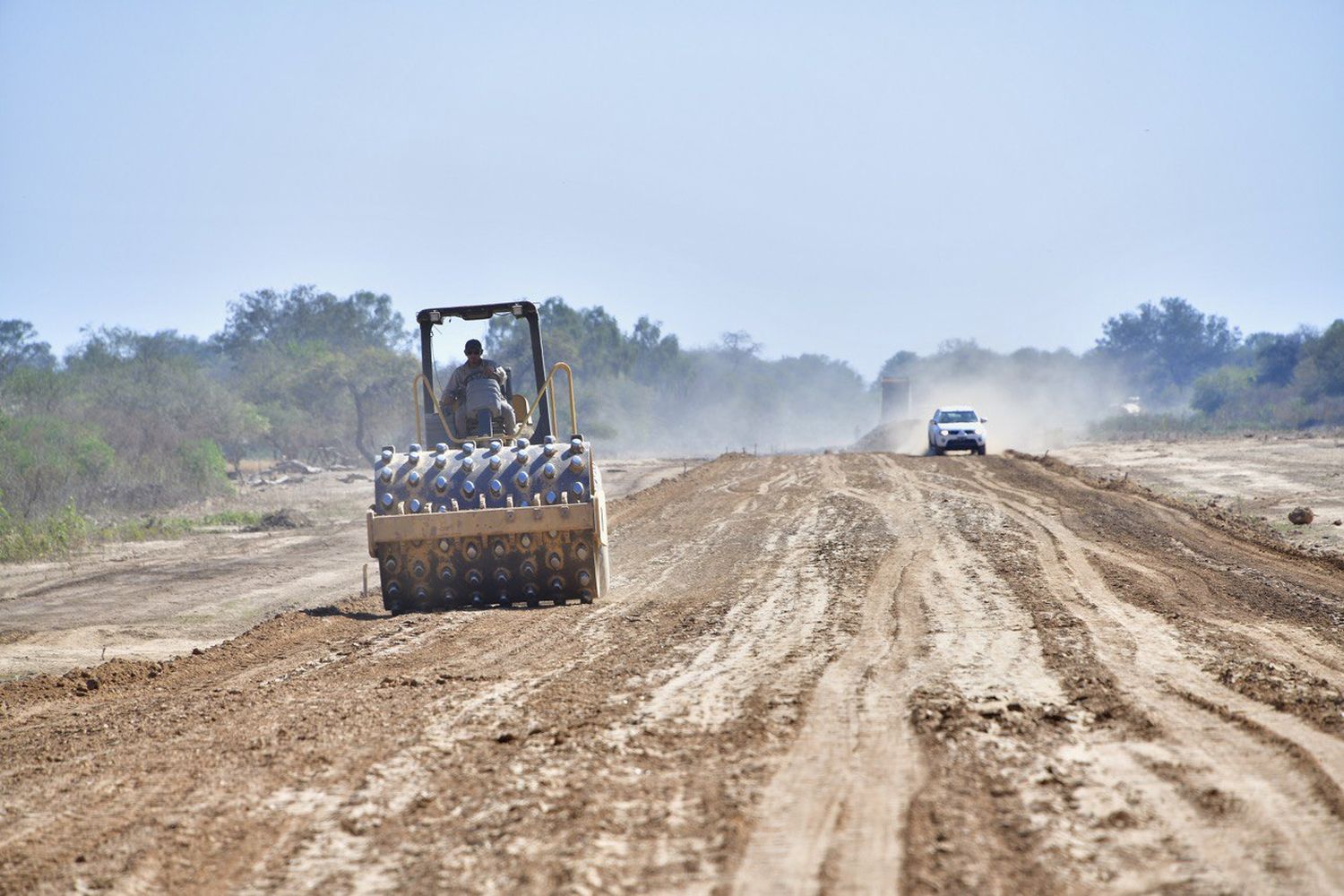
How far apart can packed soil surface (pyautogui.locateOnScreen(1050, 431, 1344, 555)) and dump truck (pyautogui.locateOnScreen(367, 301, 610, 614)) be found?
30.0 ft

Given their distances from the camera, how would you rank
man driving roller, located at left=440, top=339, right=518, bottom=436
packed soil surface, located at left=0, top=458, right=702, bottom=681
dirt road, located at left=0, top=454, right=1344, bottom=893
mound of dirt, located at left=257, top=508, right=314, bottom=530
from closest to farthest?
dirt road, located at left=0, top=454, right=1344, bottom=893 → packed soil surface, located at left=0, top=458, right=702, bottom=681 → man driving roller, located at left=440, top=339, right=518, bottom=436 → mound of dirt, located at left=257, top=508, right=314, bottom=530

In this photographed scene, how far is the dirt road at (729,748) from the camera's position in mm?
4887

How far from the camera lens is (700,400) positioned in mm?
119812

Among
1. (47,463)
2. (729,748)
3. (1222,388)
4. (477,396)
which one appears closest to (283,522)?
(47,463)

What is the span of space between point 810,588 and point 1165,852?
774cm

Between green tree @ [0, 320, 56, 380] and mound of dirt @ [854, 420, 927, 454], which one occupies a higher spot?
green tree @ [0, 320, 56, 380]

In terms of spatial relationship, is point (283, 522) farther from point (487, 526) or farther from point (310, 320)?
point (310, 320)

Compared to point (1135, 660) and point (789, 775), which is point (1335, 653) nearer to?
point (1135, 660)

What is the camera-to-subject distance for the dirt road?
16.0ft

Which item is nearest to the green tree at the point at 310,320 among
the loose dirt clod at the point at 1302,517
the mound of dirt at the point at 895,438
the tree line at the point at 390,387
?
the tree line at the point at 390,387

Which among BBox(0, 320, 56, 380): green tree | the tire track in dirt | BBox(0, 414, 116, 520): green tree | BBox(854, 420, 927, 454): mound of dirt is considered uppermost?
BBox(0, 320, 56, 380): green tree

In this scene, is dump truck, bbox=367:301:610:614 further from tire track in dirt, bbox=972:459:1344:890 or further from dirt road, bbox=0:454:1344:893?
tire track in dirt, bbox=972:459:1344:890

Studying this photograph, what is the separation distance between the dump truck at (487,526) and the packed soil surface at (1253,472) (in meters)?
9.16

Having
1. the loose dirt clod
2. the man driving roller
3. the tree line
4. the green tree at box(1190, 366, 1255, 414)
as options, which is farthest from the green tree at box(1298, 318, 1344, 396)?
the man driving roller
